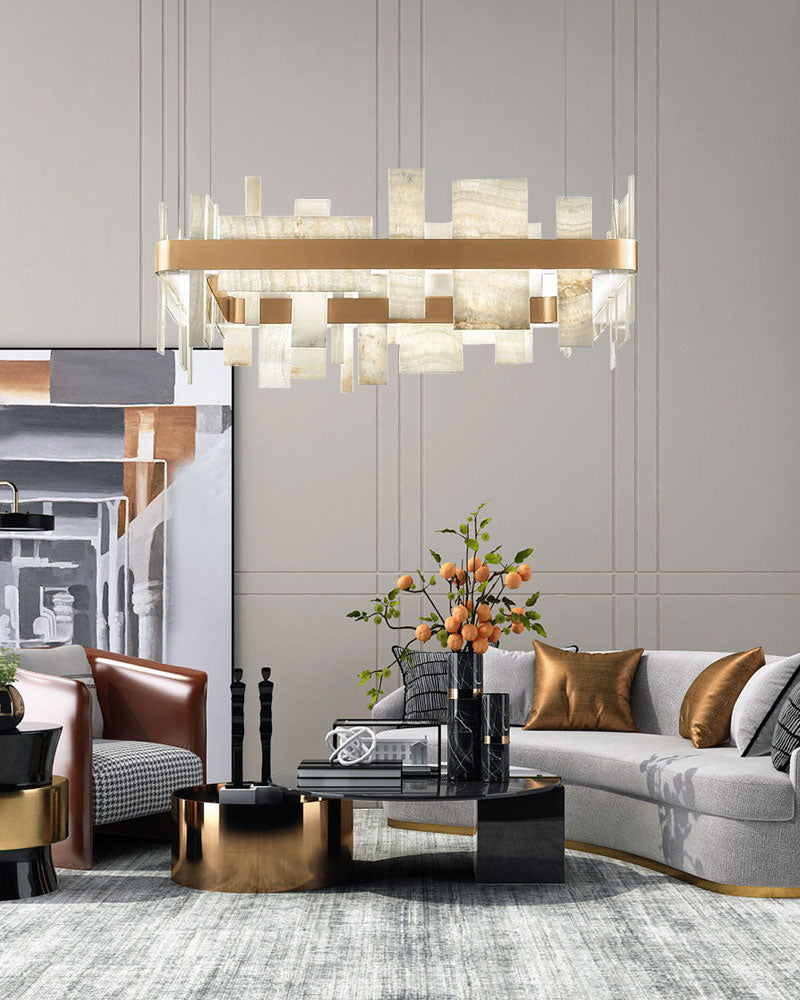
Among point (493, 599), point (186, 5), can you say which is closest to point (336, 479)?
point (493, 599)

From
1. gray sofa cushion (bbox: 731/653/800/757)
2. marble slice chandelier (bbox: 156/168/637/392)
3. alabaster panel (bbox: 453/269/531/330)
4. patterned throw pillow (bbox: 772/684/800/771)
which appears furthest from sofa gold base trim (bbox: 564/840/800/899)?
alabaster panel (bbox: 453/269/531/330)

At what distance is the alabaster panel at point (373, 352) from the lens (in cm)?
353

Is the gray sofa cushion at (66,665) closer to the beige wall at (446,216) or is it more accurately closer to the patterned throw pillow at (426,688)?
the beige wall at (446,216)

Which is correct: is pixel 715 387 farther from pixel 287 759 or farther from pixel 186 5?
pixel 186 5

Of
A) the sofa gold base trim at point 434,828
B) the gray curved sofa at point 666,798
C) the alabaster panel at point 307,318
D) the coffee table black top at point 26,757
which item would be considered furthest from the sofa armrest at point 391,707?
the alabaster panel at point 307,318

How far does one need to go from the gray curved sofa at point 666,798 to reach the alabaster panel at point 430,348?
1.68m

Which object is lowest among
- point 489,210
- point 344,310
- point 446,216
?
point 344,310

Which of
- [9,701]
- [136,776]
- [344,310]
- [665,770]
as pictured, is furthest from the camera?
[136,776]

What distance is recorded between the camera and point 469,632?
3982 mm

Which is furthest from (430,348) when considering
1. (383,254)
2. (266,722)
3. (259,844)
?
(259,844)

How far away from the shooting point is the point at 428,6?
20.2 ft

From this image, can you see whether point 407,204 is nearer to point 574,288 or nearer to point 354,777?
point 574,288

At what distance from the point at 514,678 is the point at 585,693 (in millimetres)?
397

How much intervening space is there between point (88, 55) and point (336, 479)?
259 centimetres
